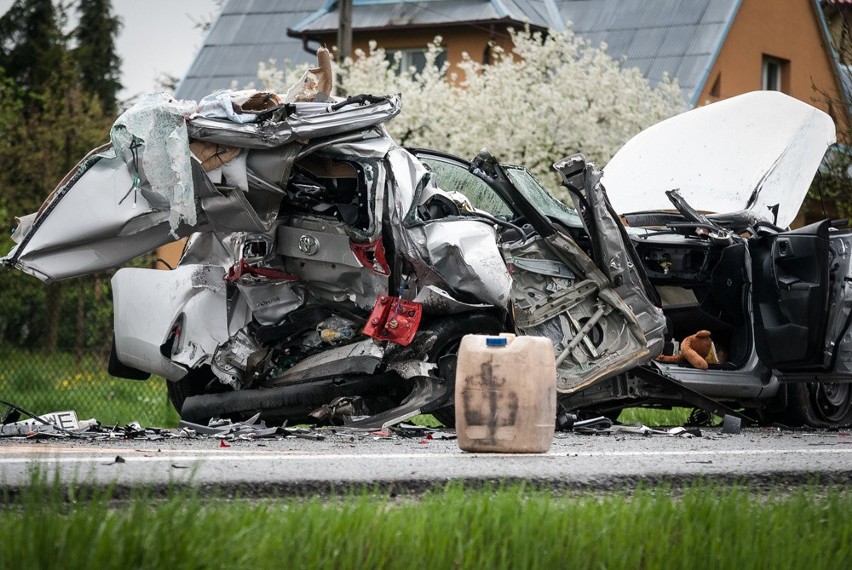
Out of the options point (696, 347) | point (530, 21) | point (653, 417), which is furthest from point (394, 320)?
point (530, 21)

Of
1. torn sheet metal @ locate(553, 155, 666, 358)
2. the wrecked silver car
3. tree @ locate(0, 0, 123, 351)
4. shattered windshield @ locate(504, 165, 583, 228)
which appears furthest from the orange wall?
torn sheet metal @ locate(553, 155, 666, 358)

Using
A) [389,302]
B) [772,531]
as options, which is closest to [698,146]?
[389,302]

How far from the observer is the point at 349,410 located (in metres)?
9.19

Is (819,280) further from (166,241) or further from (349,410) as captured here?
(166,241)

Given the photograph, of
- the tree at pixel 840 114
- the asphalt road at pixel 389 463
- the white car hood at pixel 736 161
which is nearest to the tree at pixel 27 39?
the tree at pixel 840 114

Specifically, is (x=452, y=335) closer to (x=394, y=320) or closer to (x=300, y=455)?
(x=394, y=320)

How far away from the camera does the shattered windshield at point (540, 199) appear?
10172 mm

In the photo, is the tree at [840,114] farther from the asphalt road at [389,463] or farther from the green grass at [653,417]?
the asphalt road at [389,463]

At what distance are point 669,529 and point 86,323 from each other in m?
15.2

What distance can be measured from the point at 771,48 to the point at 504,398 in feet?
98.7

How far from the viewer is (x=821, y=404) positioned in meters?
11.3

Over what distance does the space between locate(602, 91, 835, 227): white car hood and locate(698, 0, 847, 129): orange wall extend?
20.0 m

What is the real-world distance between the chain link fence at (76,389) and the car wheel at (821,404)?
512 cm

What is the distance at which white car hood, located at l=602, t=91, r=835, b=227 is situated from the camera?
11.7 m
